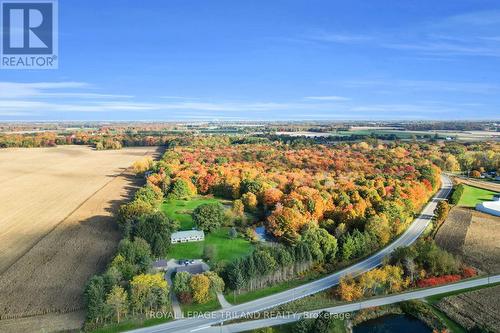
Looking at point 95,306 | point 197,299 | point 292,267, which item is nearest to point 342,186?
point 292,267

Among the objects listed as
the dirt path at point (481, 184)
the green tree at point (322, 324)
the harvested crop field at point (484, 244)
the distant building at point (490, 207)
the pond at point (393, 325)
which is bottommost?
the pond at point (393, 325)

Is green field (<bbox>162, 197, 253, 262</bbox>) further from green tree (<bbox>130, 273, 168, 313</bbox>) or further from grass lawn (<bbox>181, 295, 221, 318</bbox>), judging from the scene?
green tree (<bbox>130, 273, 168, 313</bbox>)

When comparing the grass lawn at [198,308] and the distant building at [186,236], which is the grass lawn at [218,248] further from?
the grass lawn at [198,308]

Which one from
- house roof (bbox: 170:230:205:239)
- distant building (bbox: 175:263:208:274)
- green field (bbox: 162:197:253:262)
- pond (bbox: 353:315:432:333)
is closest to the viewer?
pond (bbox: 353:315:432:333)

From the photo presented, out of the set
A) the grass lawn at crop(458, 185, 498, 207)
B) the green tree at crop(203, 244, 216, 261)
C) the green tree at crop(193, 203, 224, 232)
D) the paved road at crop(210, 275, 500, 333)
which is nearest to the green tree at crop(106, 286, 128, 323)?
the paved road at crop(210, 275, 500, 333)

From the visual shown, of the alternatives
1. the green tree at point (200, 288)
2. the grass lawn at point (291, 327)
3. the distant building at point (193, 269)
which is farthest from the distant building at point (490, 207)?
the green tree at point (200, 288)

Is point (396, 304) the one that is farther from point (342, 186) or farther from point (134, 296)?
point (342, 186)
